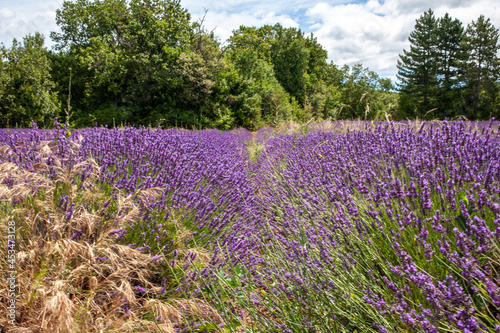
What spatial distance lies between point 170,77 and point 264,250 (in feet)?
55.5

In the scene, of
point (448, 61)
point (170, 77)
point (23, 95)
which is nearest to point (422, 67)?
point (448, 61)

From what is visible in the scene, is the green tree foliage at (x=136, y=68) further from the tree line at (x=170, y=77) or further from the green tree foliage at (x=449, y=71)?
the green tree foliage at (x=449, y=71)

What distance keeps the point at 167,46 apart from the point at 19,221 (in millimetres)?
18363

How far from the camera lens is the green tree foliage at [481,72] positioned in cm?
2697

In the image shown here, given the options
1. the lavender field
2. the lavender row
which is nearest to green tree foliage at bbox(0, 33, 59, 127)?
the lavender field

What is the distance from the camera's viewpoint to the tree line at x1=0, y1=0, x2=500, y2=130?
54.0 feet

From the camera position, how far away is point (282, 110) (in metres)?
19.7

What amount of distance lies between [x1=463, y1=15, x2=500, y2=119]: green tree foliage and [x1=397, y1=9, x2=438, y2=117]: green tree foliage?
299 cm

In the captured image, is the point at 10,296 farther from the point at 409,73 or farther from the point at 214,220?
the point at 409,73

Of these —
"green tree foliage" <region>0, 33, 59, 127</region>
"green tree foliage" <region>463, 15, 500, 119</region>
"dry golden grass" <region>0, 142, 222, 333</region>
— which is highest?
"green tree foliage" <region>463, 15, 500, 119</region>

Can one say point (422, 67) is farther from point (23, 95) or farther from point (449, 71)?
point (23, 95)

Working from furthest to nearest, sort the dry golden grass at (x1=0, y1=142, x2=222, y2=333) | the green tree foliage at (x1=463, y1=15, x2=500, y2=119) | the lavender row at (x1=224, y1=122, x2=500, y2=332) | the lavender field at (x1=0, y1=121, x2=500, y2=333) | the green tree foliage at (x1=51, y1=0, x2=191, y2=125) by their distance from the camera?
the green tree foliage at (x1=463, y1=15, x2=500, y2=119) → the green tree foliage at (x1=51, y1=0, x2=191, y2=125) → the dry golden grass at (x1=0, y1=142, x2=222, y2=333) → the lavender field at (x1=0, y1=121, x2=500, y2=333) → the lavender row at (x1=224, y1=122, x2=500, y2=332)

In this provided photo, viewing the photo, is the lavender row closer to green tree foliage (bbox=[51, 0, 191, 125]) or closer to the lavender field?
the lavender field

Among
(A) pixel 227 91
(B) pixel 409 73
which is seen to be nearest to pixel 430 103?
(B) pixel 409 73
